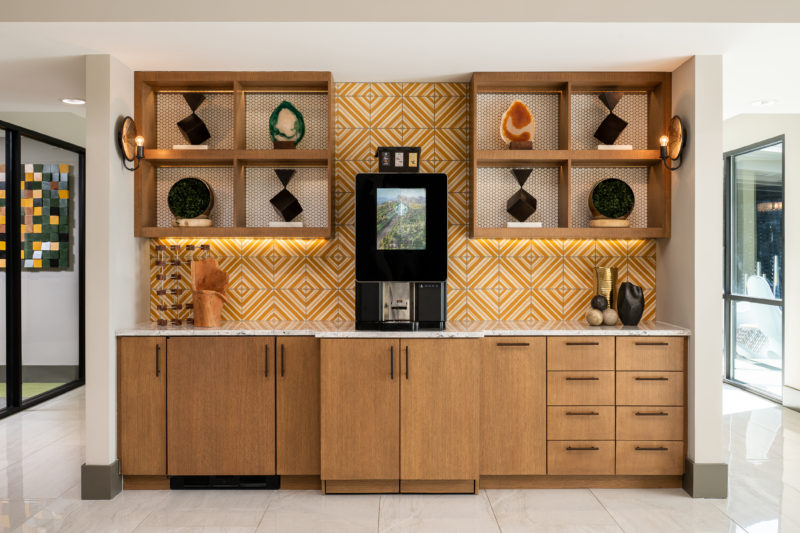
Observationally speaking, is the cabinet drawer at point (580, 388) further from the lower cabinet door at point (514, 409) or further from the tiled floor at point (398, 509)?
the tiled floor at point (398, 509)

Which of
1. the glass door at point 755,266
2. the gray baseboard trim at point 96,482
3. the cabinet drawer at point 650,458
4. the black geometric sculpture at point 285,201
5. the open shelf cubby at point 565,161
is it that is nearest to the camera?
the gray baseboard trim at point 96,482

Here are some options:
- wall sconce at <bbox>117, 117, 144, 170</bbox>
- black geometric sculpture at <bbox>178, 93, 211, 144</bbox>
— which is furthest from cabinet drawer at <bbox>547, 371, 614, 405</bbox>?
wall sconce at <bbox>117, 117, 144, 170</bbox>

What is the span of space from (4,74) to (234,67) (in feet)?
4.52

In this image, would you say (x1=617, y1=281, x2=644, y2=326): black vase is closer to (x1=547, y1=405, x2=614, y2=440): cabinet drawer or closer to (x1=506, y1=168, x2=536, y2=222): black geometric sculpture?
(x1=547, y1=405, x2=614, y2=440): cabinet drawer

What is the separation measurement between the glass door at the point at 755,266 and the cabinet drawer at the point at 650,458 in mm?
2627

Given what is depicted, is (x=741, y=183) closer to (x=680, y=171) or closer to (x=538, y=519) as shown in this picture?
(x=680, y=171)

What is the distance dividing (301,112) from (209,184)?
75 cm

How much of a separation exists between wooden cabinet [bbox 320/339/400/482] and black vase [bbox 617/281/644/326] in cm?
137

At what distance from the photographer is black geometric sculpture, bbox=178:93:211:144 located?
3.55 meters

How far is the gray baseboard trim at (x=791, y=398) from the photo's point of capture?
4.82m

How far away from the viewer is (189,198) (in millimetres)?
3547

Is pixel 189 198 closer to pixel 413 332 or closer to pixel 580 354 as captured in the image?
pixel 413 332

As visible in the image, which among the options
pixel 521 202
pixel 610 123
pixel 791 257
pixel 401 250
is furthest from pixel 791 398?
pixel 401 250

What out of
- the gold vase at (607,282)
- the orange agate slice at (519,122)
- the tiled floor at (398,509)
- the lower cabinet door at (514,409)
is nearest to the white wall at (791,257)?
the tiled floor at (398,509)
